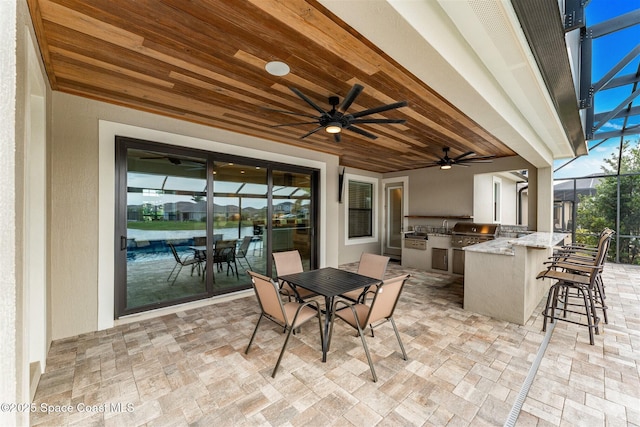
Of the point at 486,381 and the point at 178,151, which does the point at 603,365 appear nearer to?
the point at 486,381

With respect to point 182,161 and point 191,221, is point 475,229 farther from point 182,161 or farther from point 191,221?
point 182,161

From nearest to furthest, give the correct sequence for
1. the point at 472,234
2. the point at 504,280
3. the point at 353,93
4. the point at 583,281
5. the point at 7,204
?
the point at 7,204, the point at 353,93, the point at 583,281, the point at 504,280, the point at 472,234

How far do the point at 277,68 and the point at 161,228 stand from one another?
2633mm

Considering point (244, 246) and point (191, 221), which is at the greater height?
point (191, 221)

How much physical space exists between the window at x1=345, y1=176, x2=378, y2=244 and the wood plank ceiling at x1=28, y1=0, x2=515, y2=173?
3.55 meters

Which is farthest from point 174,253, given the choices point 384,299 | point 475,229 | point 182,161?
point 475,229

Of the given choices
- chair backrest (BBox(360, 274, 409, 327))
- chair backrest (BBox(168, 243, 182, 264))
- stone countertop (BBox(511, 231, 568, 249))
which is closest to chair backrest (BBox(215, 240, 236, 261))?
chair backrest (BBox(168, 243, 182, 264))

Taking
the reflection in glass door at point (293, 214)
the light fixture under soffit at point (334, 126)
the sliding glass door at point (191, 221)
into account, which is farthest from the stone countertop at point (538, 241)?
the sliding glass door at point (191, 221)

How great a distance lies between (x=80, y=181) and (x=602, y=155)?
10.9m

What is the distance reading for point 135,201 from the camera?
3.31 metres

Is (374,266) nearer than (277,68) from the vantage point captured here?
No

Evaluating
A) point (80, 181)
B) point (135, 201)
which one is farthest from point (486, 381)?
point (80, 181)

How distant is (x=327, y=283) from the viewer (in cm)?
274

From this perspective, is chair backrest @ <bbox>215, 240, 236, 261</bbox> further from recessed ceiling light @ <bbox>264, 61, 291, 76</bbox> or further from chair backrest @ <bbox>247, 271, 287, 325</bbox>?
recessed ceiling light @ <bbox>264, 61, 291, 76</bbox>
